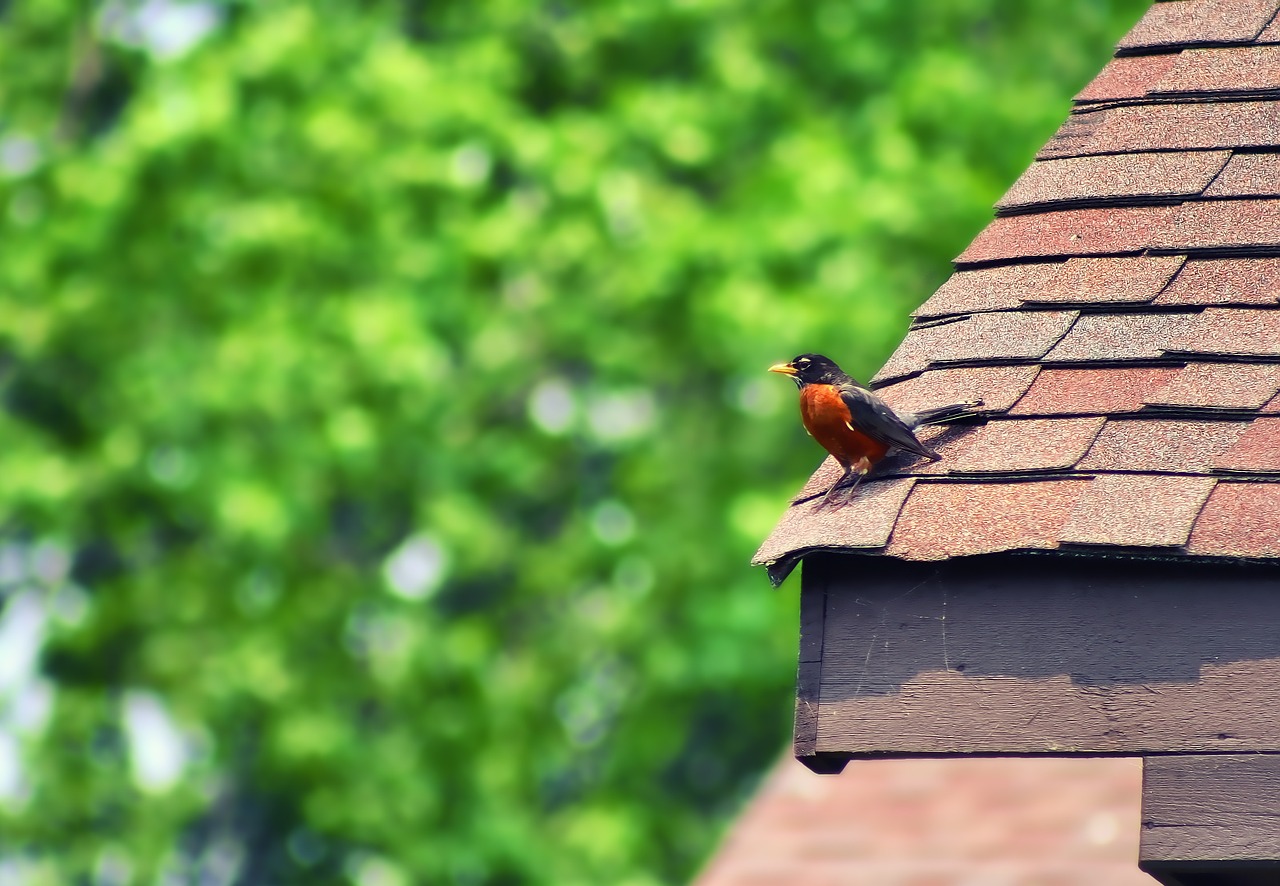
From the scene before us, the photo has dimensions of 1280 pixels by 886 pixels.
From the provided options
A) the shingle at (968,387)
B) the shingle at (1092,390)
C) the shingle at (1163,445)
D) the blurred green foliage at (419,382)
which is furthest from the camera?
the blurred green foliage at (419,382)

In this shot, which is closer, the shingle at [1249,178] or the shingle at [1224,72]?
the shingle at [1249,178]

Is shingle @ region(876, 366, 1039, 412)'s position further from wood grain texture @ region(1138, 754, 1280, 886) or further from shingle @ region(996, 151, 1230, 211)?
wood grain texture @ region(1138, 754, 1280, 886)

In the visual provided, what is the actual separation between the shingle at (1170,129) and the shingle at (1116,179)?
2cm

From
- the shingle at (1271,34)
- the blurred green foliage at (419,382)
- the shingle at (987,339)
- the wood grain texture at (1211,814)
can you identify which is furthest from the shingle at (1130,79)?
the blurred green foliage at (419,382)

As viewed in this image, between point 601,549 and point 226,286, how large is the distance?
3.01 metres

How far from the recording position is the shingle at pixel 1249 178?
2924mm

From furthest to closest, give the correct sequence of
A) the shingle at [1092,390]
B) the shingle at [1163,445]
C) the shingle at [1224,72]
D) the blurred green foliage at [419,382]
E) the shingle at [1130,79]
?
1. the blurred green foliage at [419,382]
2. the shingle at [1130,79]
3. the shingle at [1224,72]
4. the shingle at [1092,390]
5. the shingle at [1163,445]

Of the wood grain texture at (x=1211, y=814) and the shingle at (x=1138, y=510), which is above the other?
the shingle at (x=1138, y=510)

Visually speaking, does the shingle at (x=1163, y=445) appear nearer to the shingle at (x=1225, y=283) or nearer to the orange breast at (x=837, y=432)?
the shingle at (x=1225, y=283)

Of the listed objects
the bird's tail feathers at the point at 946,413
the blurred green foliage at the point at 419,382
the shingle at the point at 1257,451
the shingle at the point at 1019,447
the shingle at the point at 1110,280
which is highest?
the blurred green foliage at the point at 419,382

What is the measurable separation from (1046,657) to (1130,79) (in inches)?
44.1

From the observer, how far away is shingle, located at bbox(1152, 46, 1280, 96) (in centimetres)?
311

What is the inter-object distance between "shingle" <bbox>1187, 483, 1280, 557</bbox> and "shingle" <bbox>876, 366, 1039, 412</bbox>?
0.36 m

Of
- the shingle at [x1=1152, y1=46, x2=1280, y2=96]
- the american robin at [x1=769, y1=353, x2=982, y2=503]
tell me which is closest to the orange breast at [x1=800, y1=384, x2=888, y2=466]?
the american robin at [x1=769, y1=353, x2=982, y2=503]
